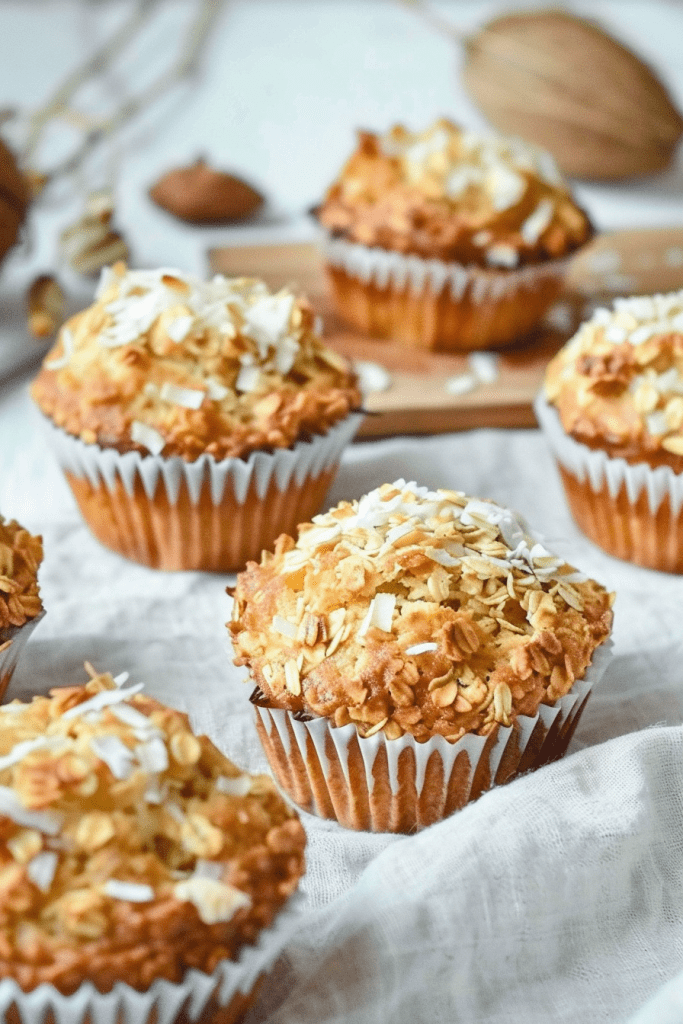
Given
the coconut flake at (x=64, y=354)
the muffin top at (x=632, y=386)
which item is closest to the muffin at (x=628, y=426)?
the muffin top at (x=632, y=386)

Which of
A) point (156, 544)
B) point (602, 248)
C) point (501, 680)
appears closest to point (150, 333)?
point (156, 544)

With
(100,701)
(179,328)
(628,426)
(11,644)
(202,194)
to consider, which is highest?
(100,701)

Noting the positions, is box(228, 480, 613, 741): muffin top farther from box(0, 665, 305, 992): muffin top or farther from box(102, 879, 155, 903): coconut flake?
box(102, 879, 155, 903): coconut flake

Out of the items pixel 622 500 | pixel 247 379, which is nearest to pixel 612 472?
pixel 622 500

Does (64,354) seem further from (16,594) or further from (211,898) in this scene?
(211,898)

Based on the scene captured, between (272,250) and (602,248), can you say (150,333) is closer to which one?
(272,250)
